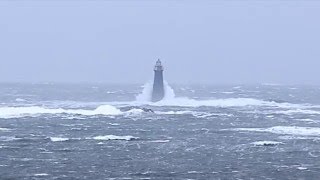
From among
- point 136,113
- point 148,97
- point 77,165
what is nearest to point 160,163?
point 77,165

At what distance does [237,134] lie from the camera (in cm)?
6128

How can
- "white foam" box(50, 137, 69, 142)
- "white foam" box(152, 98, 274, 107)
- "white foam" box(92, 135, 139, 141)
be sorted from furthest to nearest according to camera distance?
"white foam" box(152, 98, 274, 107)
"white foam" box(92, 135, 139, 141)
"white foam" box(50, 137, 69, 142)

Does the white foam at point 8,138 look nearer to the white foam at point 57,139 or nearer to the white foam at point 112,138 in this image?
the white foam at point 57,139

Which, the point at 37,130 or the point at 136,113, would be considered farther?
the point at 136,113

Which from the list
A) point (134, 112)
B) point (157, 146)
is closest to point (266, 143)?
point (157, 146)

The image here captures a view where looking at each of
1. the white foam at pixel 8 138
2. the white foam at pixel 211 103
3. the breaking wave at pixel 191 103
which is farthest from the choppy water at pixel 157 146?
the breaking wave at pixel 191 103

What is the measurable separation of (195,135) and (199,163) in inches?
641

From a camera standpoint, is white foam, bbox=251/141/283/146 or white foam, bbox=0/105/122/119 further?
white foam, bbox=0/105/122/119

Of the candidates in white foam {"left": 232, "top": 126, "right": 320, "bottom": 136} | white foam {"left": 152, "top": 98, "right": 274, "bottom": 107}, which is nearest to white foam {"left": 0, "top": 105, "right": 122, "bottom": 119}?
white foam {"left": 152, "top": 98, "right": 274, "bottom": 107}

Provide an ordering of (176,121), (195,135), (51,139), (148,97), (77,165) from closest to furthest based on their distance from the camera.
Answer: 1. (77,165)
2. (51,139)
3. (195,135)
4. (176,121)
5. (148,97)

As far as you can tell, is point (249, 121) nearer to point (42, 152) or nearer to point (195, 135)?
point (195, 135)

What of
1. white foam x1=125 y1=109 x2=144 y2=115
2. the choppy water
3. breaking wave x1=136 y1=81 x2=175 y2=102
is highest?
breaking wave x1=136 y1=81 x2=175 y2=102

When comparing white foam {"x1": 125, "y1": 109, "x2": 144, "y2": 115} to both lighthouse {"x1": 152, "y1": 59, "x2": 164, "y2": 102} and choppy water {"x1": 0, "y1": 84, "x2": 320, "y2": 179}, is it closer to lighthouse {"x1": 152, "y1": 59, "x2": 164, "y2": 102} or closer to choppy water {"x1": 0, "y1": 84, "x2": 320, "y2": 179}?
choppy water {"x1": 0, "y1": 84, "x2": 320, "y2": 179}

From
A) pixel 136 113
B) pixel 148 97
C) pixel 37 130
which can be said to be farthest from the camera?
pixel 148 97
